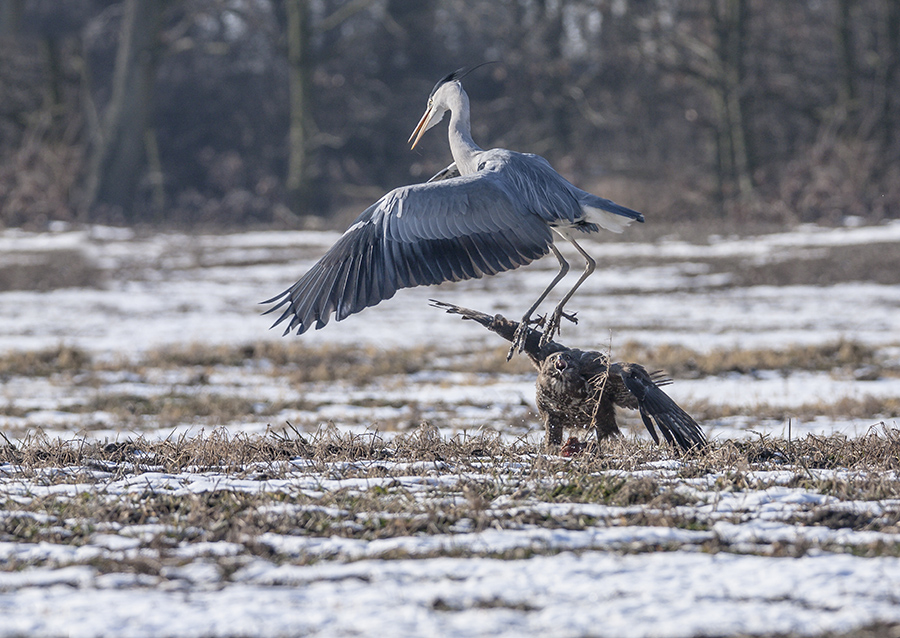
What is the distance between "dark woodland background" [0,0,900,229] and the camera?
27312mm

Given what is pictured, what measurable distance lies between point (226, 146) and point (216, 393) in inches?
1136

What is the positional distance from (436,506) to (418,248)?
1.63m

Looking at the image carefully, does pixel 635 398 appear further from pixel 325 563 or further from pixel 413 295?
pixel 413 295

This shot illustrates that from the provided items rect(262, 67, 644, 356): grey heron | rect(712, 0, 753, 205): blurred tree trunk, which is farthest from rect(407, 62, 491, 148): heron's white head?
rect(712, 0, 753, 205): blurred tree trunk

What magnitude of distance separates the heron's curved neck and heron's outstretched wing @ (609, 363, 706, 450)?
4.98 feet

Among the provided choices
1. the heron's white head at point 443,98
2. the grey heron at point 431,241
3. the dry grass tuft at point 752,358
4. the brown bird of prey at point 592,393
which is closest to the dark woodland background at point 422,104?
the dry grass tuft at point 752,358

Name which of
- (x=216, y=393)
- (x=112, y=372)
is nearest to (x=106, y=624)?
(x=216, y=393)

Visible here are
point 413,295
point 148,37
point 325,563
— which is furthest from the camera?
point 148,37

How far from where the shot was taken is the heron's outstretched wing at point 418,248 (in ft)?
19.1

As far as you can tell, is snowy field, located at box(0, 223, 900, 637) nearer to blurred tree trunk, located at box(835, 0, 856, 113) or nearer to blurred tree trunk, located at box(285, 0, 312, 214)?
blurred tree trunk, located at box(835, 0, 856, 113)

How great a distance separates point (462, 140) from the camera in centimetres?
661

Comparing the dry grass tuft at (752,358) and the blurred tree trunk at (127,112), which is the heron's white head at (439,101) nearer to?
the dry grass tuft at (752,358)

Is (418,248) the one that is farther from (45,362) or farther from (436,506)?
(45,362)

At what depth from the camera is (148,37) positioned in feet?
96.7
